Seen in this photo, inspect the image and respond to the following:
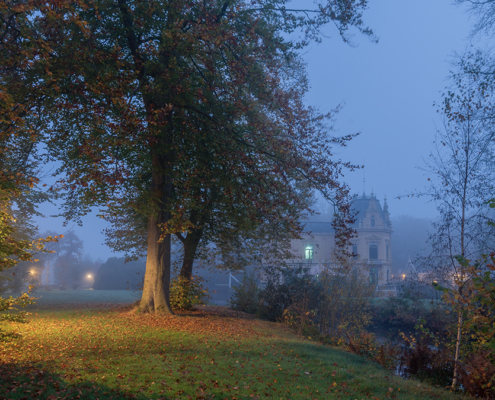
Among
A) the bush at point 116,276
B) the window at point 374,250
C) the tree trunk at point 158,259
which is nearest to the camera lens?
the tree trunk at point 158,259

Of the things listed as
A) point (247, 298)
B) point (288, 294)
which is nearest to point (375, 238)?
point (247, 298)

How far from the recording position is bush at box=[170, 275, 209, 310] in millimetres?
15266

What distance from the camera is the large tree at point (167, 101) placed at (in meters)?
9.62

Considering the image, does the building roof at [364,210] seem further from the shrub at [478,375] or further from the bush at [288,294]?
the shrub at [478,375]

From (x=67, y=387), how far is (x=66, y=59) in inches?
315

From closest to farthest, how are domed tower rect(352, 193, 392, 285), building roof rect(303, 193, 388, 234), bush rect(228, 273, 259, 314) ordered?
Answer: 1. bush rect(228, 273, 259, 314)
2. domed tower rect(352, 193, 392, 285)
3. building roof rect(303, 193, 388, 234)

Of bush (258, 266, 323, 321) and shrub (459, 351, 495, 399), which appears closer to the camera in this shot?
shrub (459, 351, 495, 399)

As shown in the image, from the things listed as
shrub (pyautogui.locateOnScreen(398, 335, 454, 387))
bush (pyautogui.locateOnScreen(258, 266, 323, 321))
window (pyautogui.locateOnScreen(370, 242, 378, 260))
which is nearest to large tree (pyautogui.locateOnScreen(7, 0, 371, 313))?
shrub (pyautogui.locateOnScreen(398, 335, 454, 387))

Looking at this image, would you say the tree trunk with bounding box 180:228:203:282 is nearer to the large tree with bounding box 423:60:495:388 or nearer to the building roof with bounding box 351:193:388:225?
Answer: the large tree with bounding box 423:60:495:388

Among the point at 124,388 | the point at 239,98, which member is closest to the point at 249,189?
the point at 239,98

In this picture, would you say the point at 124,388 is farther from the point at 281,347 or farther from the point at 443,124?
the point at 443,124

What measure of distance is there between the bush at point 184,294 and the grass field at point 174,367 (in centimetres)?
362

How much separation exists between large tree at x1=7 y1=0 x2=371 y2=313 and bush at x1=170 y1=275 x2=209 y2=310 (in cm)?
206


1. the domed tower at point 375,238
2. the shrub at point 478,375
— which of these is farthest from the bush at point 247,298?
the domed tower at point 375,238
